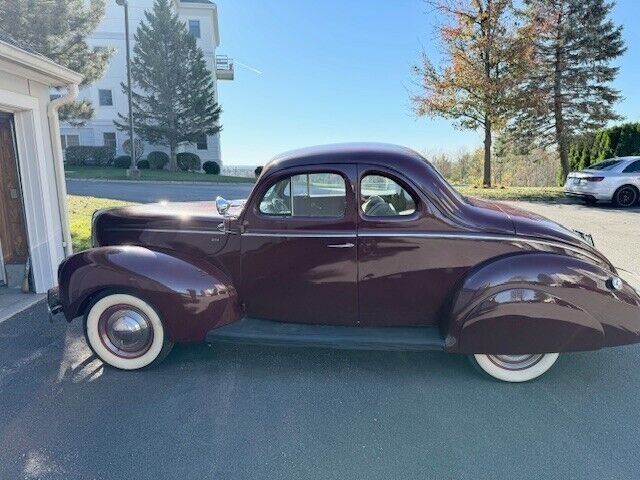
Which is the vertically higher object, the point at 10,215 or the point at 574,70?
the point at 574,70

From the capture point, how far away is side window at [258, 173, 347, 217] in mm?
3229

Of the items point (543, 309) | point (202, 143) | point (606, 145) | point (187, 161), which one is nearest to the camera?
point (543, 309)

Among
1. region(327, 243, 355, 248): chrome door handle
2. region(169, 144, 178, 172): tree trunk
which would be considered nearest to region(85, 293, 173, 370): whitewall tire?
region(327, 243, 355, 248): chrome door handle

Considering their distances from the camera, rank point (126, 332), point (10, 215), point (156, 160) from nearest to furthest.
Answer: point (126, 332), point (10, 215), point (156, 160)

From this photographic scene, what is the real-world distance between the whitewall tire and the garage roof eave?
2.92 meters

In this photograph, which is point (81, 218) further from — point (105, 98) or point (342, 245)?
point (105, 98)

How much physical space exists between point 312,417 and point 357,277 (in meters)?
1.06

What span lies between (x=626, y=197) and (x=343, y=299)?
1230cm

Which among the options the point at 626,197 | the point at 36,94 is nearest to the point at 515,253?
the point at 36,94

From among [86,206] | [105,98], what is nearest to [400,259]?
[86,206]

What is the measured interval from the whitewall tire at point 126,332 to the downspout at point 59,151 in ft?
9.17

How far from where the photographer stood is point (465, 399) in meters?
2.90

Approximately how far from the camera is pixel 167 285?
3164mm

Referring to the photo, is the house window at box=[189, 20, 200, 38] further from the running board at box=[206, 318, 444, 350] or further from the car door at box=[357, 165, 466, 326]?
the running board at box=[206, 318, 444, 350]
